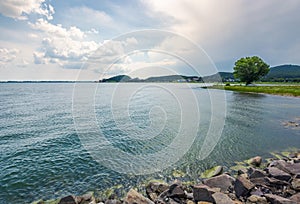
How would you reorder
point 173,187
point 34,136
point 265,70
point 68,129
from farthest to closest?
point 265,70, point 68,129, point 34,136, point 173,187

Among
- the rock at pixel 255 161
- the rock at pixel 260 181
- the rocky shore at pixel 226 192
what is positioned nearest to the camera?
the rocky shore at pixel 226 192

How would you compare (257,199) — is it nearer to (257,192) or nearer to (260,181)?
(257,192)

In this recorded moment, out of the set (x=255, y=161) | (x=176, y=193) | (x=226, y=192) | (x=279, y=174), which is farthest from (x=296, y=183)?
(x=176, y=193)

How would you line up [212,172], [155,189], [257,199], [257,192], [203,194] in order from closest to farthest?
1. [257,199]
2. [203,194]
3. [257,192]
4. [155,189]
5. [212,172]

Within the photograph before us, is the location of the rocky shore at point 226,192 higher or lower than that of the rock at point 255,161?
higher

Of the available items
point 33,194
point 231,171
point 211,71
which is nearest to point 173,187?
point 231,171

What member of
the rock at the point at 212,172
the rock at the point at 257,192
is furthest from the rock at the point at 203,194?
the rock at the point at 212,172

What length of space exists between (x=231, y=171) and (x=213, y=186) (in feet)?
7.96

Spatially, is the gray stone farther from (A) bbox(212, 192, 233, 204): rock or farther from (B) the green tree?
(B) the green tree

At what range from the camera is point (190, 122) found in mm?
19859

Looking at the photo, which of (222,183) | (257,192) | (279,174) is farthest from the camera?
(279,174)

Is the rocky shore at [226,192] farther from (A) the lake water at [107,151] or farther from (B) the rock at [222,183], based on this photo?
(A) the lake water at [107,151]

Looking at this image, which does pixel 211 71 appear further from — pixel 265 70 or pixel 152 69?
pixel 265 70

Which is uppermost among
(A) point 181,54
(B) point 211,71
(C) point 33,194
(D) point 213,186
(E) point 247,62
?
(E) point 247,62
